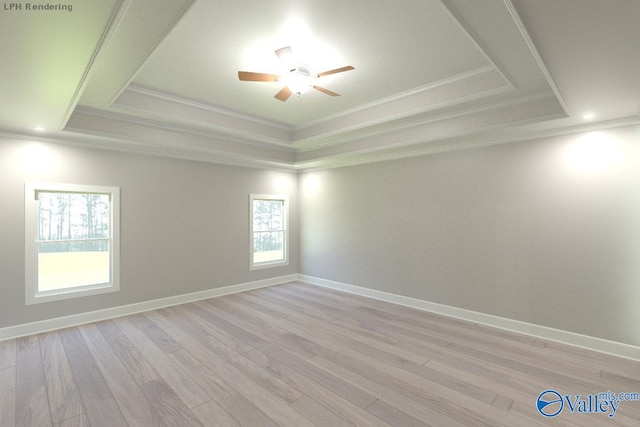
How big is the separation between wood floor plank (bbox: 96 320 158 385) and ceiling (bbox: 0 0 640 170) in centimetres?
242

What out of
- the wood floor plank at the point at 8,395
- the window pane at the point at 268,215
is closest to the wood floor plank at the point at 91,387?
the wood floor plank at the point at 8,395

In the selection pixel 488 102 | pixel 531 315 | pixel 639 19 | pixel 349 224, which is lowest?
pixel 531 315

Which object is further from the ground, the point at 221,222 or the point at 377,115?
the point at 377,115

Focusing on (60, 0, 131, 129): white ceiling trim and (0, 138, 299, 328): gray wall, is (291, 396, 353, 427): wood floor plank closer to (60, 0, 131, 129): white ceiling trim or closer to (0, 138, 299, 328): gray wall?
(60, 0, 131, 129): white ceiling trim

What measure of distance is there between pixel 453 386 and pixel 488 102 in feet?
9.55

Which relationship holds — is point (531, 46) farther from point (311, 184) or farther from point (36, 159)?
point (36, 159)

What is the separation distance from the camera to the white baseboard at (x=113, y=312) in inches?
141

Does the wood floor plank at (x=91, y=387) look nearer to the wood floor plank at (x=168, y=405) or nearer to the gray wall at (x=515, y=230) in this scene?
the wood floor plank at (x=168, y=405)

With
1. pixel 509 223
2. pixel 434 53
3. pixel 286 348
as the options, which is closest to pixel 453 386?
pixel 286 348

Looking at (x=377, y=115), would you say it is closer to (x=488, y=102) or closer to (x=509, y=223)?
(x=488, y=102)

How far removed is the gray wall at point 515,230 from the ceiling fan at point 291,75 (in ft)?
8.33

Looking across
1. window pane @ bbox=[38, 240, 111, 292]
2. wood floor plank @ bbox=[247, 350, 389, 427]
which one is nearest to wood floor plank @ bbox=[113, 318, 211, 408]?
wood floor plank @ bbox=[247, 350, 389, 427]

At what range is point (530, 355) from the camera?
3.11 meters

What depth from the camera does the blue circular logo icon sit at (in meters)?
2.24
